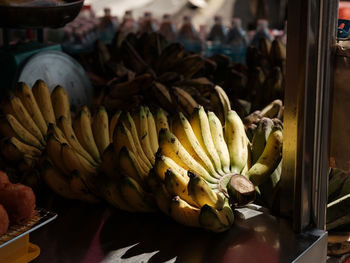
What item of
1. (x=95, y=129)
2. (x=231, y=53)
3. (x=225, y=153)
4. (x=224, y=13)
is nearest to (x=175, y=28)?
(x=231, y=53)

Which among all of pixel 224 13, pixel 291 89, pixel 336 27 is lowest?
pixel 224 13

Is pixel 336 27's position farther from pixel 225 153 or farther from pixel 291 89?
pixel 225 153

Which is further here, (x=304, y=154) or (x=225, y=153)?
(x=225, y=153)

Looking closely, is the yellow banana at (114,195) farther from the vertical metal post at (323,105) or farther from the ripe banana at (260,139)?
the vertical metal post at (323,105)

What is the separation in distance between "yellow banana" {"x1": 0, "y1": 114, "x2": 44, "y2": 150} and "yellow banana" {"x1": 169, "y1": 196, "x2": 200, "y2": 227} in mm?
607

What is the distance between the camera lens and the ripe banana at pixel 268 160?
4.72 feet

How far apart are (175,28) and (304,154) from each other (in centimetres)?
222

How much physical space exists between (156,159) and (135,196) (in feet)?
0.39

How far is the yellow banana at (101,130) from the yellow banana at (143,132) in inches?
5.4

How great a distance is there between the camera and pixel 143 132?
156 centimetres

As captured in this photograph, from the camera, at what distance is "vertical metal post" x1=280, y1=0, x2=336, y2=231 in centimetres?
123

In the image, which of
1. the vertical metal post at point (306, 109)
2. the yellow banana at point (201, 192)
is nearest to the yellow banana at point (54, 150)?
the yellow banana at point (201, 192)

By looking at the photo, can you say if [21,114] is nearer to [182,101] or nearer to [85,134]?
[85,134]

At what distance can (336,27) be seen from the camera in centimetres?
126
